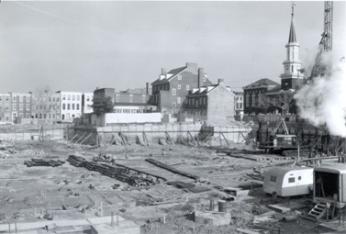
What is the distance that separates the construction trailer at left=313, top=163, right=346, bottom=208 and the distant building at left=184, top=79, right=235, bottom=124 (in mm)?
51101

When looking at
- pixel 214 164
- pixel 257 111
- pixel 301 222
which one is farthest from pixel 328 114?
pixel 257 111

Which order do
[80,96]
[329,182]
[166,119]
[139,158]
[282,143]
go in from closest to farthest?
[329,182], [139,158], [282,143], [166,119], [80,96]

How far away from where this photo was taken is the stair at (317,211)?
16188 millimetres

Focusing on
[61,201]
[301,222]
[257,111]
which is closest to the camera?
[301,222]

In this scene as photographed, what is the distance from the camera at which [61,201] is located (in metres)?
19.9

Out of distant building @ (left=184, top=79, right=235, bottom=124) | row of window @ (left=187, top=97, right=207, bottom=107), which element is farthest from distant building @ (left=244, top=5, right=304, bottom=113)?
row of window @ (left=187, top=97, right=207, bottom=107)

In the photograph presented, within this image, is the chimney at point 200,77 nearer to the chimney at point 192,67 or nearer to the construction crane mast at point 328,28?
the chimney at point 192,67

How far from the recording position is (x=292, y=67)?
83938 mm

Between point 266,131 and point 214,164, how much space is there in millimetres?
12100

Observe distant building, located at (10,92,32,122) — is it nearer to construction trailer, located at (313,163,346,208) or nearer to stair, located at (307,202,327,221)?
construction trailer, located at (313,163,346,208)

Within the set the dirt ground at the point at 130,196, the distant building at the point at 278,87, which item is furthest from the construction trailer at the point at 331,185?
the distant building at the point at 278,87

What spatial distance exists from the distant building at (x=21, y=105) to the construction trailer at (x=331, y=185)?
10206cm

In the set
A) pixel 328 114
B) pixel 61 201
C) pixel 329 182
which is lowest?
pixel 61 201

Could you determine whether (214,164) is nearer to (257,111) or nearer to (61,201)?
(61,201)
